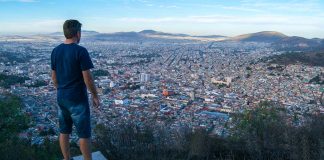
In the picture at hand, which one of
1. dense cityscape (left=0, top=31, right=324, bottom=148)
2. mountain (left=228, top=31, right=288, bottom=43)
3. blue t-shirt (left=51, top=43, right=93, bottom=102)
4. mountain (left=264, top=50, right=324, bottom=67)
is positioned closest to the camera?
blue t-shirt (left=51, top=43, right=93, bottom=102)

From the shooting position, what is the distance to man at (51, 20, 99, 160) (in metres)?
3.71

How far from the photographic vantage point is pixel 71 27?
147 inches

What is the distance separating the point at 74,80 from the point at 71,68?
0.38 feet

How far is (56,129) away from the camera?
1057 centimetres

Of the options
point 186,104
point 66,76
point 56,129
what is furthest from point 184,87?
point 66,76

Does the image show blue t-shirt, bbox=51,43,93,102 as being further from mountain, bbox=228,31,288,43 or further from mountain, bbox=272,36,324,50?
mountain, bbox=228,31,288,43

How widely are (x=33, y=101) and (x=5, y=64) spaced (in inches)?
688

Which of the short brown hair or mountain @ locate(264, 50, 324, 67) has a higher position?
the short brown hair

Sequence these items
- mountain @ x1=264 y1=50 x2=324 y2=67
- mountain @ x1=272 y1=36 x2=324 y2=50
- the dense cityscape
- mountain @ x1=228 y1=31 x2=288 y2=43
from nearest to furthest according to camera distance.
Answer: the dense cityscape < mountain @ x1=264 y1=50 x2=324 y2=67 < mountain @ x1=272 y1=36 x2=324 y2=50 < mountain @ x1=228 y1=31 x2=288 y2=43

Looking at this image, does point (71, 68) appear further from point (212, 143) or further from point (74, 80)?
point (212, 143)

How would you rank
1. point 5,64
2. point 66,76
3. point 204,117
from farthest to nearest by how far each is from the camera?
1. point 5,64
2. point 204,117
3. point 66,76

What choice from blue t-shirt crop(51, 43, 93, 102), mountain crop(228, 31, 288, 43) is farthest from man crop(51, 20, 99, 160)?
mountain crop(228, 31, 288, 43)

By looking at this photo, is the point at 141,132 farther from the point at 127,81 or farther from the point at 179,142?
the point at 127,81

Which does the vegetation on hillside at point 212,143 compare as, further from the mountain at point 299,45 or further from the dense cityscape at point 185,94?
the mountain at point 299,45
